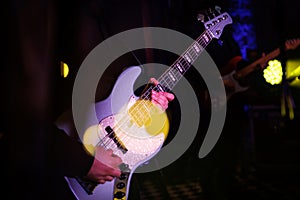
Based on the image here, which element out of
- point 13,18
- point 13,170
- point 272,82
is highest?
point 13,18

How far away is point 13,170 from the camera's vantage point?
0.44 meters

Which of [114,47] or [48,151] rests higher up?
[114,47]

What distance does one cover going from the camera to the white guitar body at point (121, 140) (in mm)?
1052

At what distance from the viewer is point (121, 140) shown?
3.83 ft

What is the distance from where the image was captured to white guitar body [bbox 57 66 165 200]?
3.45 ft

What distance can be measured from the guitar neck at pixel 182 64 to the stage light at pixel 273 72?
882 mm

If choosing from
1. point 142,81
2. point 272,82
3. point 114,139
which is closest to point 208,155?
point 272,82

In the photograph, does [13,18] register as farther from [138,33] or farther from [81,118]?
[138,33]

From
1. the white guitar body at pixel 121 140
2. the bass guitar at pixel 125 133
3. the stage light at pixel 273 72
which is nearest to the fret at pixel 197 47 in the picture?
the bass guitar at pixel 125 133

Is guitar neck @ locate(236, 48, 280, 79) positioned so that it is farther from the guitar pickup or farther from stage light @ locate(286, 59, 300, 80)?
the guitar pickup

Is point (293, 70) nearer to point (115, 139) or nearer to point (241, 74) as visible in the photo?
point (241, 74)

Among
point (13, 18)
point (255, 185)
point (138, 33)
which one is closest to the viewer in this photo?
point (13, 18)

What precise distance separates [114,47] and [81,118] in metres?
0.43

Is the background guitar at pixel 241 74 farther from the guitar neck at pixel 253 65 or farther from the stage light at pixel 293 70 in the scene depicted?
the stage light at pixel 293 70
